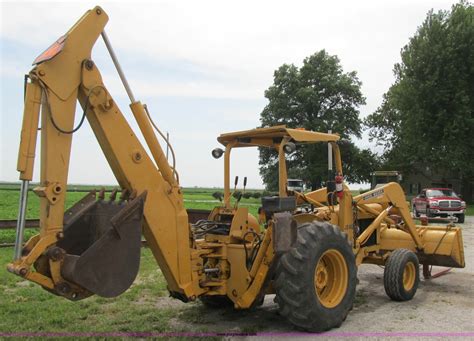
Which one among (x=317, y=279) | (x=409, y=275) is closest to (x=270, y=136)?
(x=317, y=279)

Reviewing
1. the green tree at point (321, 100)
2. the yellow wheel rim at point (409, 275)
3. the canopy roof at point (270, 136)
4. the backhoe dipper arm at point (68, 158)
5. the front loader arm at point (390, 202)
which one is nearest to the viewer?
the backhoe dipper arm at point (68, 158)

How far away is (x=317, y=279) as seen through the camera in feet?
20.3

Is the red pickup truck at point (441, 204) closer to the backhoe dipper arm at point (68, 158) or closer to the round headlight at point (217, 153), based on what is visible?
the round headlight at point (217, 153)

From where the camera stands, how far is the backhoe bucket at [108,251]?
4488mm

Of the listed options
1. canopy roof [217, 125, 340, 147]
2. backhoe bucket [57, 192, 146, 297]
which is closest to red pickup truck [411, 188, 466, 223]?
canopy roof [217, 125, 340, 147]

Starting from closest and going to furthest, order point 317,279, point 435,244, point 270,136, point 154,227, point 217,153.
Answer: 1. point 154,227
2. point 317,279
3. point 270,136
4. point 217,153
5. point 435,244

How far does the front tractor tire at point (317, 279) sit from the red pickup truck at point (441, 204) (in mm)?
20034

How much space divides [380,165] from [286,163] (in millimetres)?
40656

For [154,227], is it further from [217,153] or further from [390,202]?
[390,202]

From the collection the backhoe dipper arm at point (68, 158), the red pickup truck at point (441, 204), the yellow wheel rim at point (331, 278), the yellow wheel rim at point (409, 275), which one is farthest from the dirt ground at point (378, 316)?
the red pickup truck at point (441, 204)

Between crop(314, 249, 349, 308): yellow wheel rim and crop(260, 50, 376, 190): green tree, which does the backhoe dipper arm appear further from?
crop(260, 50, 376, 190): green tree

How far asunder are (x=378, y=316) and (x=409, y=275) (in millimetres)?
1514

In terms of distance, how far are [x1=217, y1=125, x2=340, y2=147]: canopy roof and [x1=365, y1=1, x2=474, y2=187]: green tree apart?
28832mm

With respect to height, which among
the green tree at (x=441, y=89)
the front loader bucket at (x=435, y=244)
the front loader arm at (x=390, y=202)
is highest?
the green tree at (x=441, y=89)
